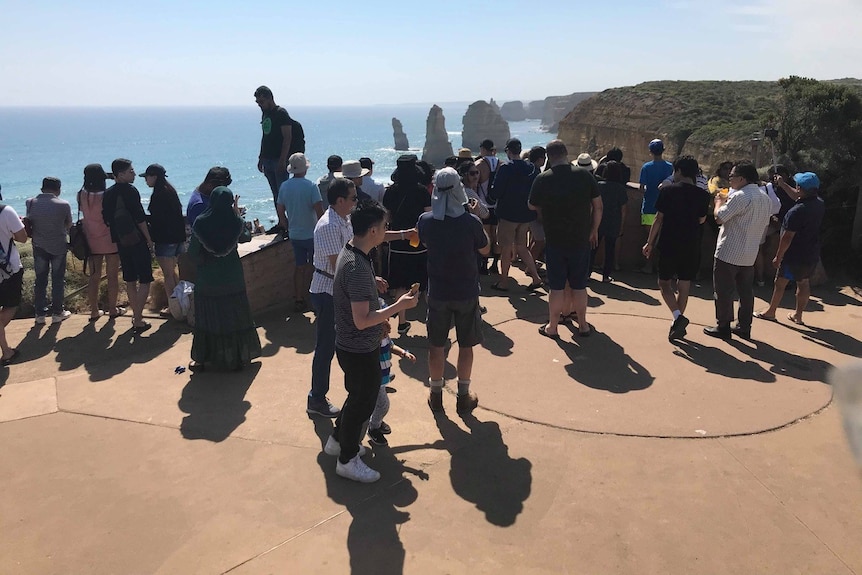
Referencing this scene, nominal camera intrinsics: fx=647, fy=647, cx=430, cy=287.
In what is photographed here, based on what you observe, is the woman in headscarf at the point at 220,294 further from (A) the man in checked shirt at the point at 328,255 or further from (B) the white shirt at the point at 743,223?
(B) the white shirt at the point at 743,223

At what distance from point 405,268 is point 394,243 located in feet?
0.84

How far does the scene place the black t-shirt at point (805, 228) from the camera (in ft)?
21.0

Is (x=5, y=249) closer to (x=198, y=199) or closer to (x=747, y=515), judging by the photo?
(x=198, y=199)

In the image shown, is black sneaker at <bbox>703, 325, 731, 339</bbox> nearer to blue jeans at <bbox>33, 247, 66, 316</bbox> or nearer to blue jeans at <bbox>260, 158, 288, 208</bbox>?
blue jeans at <bbox>260, 158, 288, 208</bbox>

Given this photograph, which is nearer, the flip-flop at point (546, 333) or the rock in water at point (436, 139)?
the flip-flop at point (546, 333)

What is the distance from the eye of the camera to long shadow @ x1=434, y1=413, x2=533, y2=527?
3.58m

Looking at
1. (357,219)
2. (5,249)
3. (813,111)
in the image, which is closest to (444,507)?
(357,219)

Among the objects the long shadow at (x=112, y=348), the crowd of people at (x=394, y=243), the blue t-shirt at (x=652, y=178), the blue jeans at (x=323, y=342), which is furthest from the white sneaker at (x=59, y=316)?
the blue t-shirt at (x=652, y=178)

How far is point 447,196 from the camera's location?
436 centimetres

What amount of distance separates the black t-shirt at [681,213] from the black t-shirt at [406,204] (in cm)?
228

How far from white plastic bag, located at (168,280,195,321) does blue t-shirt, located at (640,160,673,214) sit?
18.0ft

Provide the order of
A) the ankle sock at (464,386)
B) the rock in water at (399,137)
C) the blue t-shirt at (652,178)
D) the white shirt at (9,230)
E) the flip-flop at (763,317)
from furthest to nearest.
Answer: the rock in water at (399,137), the blue t-shirt at (652,178), the flip-flop at (763,317), the white shirt at (9,230), the ankle sock at (464,386)

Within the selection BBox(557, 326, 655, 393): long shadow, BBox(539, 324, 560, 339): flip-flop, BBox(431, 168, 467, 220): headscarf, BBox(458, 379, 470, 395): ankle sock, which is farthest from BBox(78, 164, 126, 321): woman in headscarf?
BBox(557, 326, 655, 393): long shadow

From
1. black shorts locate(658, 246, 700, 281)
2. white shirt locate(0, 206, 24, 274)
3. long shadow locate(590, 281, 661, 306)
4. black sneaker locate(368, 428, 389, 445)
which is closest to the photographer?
black sneaker locate(368, 428, 389, 445)
